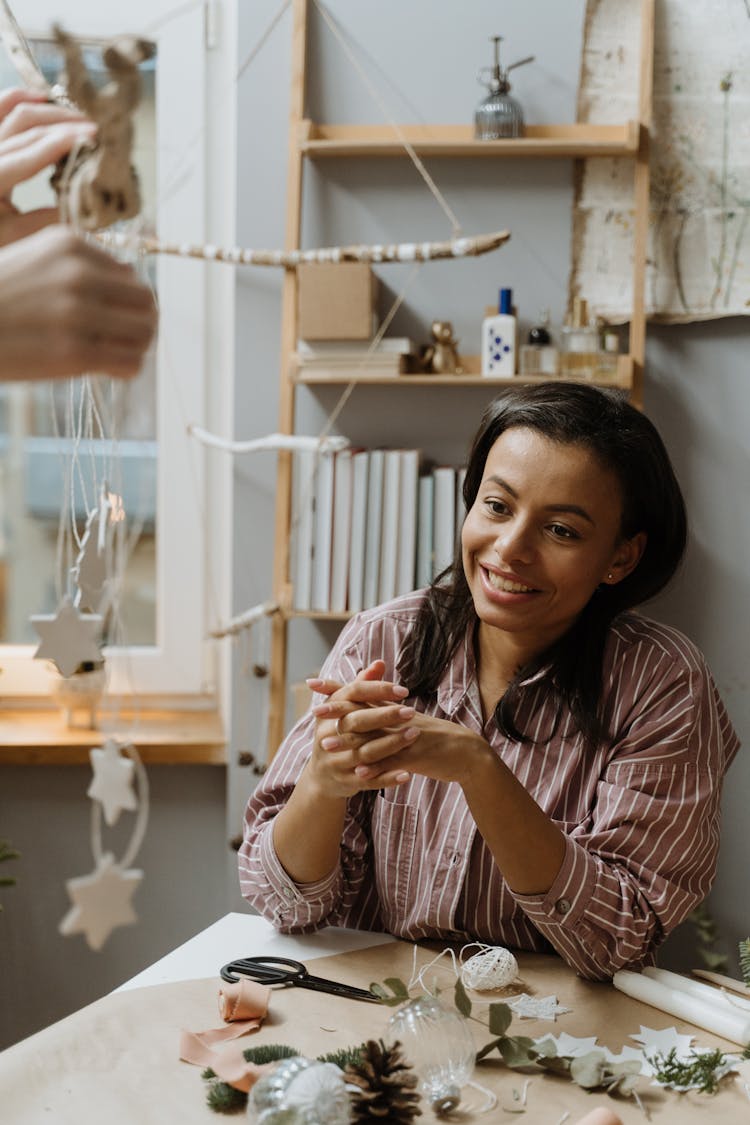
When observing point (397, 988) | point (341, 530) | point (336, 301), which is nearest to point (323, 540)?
point (341, 530)

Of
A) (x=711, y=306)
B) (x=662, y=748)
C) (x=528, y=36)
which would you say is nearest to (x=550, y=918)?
(x=662, y=748)

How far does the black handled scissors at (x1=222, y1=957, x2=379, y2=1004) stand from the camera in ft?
4.01

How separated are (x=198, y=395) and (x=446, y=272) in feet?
1.97

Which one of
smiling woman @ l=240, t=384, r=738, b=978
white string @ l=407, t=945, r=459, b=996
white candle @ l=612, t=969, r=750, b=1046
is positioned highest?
smiling woman @ l=240, t=384, r=738, b=978

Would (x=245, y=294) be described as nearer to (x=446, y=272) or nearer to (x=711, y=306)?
(x=446, y=272)

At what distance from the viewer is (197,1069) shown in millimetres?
1060

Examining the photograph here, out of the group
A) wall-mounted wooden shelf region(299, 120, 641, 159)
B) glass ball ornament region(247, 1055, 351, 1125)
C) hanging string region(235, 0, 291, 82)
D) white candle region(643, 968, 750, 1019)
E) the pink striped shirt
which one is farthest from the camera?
hanging string region(235, 0, 291, 82)

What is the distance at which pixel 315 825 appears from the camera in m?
1.37

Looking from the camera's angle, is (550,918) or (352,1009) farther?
(550,918)

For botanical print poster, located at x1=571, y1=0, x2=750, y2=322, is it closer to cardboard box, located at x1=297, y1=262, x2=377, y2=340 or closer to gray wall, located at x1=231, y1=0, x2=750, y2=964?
gray wall, located at x1=231, y1=0, x2=750, y2=964

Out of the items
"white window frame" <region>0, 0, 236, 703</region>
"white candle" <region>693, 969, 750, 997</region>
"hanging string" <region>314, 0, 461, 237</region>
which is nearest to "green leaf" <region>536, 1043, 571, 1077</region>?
"white candle" <region>693, 969, 750, 997</region>

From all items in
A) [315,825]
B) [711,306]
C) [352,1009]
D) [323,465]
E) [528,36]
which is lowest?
[352,1009]

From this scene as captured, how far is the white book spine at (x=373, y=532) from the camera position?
236 centimetres

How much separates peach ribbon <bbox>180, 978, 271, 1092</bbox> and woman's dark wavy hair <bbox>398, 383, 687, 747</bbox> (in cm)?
49
